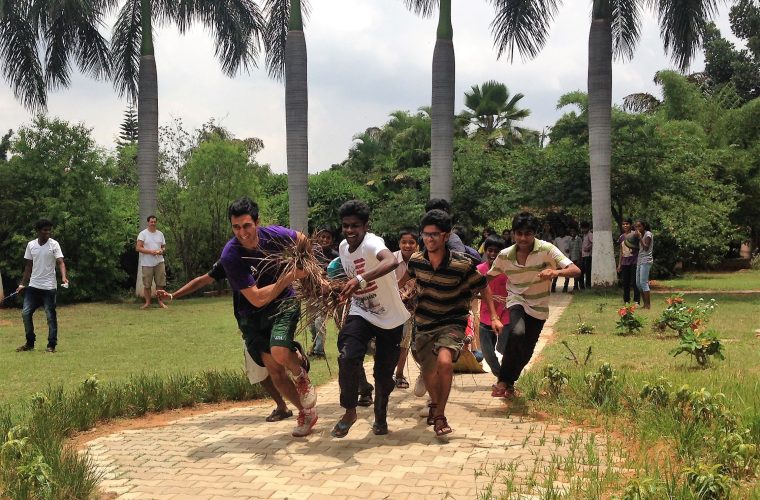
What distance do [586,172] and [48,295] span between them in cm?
1508

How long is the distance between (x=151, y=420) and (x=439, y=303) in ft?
8.98

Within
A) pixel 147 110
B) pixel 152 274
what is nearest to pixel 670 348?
pixel 152 274

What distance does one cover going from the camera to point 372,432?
568 centimetres

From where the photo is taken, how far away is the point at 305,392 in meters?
5.60

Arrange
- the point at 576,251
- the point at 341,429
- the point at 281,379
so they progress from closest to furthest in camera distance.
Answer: the point at 341,429 < the point at 281,379 < the point at 576,251

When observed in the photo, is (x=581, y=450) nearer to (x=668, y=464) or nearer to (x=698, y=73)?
(x=668, y=464)

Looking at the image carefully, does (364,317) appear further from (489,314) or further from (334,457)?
(489,314)

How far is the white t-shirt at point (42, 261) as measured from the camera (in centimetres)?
1045

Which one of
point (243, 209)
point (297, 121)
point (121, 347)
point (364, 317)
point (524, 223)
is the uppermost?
point (297, 121)

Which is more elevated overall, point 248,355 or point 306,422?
point 248,355

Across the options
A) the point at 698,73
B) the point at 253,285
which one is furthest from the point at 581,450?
the point at 698,73

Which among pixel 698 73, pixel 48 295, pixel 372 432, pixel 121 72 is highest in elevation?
pixel 698 73

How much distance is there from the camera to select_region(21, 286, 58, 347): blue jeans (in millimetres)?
10375

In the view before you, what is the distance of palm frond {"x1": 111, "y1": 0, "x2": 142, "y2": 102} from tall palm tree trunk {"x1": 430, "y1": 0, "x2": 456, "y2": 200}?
882 cm
